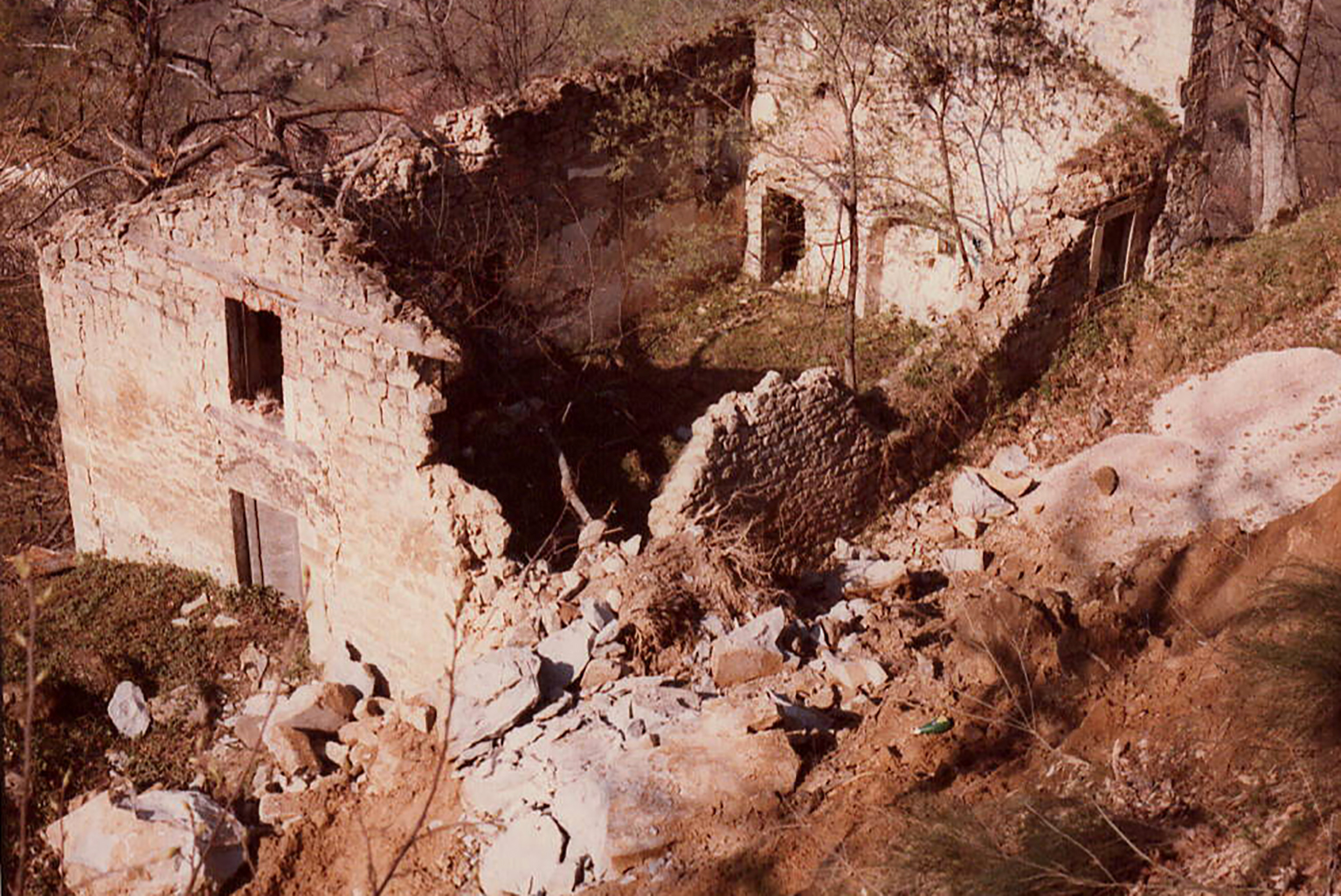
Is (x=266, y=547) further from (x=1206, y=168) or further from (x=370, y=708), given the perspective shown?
(x=1206, y=168)

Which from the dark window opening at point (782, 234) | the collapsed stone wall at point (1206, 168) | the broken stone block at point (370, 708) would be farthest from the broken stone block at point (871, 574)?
the dark window opening at point (782, 234)

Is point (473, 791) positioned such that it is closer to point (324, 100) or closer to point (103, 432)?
point (103, 432)

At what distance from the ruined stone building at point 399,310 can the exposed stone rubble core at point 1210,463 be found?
1.64 m

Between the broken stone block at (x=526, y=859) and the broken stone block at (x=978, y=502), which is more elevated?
the broken stone block at (x=978, y=502)

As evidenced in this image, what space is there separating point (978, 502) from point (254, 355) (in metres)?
6.39

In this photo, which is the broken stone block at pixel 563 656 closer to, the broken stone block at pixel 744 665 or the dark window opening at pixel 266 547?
the broken stone block at pixel 744 665

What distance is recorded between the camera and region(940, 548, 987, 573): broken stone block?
40.9 ft

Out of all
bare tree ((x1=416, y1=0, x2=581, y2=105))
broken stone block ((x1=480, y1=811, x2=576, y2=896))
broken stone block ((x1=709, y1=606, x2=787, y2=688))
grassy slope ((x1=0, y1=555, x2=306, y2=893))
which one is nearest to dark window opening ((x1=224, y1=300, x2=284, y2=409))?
grassy slope ((x1=0, y1=555, x2=306, y2=893))

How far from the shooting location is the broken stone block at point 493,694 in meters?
10.2

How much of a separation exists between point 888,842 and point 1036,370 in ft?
23.5

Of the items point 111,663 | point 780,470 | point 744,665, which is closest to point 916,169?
point 780,470

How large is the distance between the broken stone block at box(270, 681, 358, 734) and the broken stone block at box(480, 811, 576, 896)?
2.95 metres

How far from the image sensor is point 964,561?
492 inches

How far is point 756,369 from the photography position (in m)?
16.3
